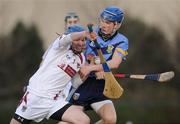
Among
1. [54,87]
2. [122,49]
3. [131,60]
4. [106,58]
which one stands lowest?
[131,60]

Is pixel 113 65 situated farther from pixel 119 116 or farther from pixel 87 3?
pixel 87 3

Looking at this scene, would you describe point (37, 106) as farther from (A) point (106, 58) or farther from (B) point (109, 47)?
(B) point (109, 47)

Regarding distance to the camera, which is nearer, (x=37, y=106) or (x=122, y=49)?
(x=37, y=106)

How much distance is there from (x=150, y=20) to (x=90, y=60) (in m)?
14.5

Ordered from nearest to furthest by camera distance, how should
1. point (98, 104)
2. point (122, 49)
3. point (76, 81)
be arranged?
point (122, 49) < point (76, 81) < point (98, 104)

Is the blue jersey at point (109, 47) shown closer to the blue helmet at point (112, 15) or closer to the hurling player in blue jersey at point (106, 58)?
the hurling player in blue jersey at point (106, 58)

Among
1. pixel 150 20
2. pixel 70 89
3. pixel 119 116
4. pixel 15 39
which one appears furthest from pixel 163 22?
pixel 70 89

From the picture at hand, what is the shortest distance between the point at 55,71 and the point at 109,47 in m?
0.87

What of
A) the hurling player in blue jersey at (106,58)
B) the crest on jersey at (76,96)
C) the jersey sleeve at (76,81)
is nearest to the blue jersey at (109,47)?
the hurling player in blue jersey at (106,58)

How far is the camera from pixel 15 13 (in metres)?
25.2

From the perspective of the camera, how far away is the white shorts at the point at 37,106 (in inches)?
398

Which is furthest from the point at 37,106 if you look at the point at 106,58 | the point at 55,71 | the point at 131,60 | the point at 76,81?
the point at 131,60

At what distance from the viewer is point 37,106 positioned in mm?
10125

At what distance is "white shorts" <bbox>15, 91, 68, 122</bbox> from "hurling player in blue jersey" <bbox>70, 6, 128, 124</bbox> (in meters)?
0.54
